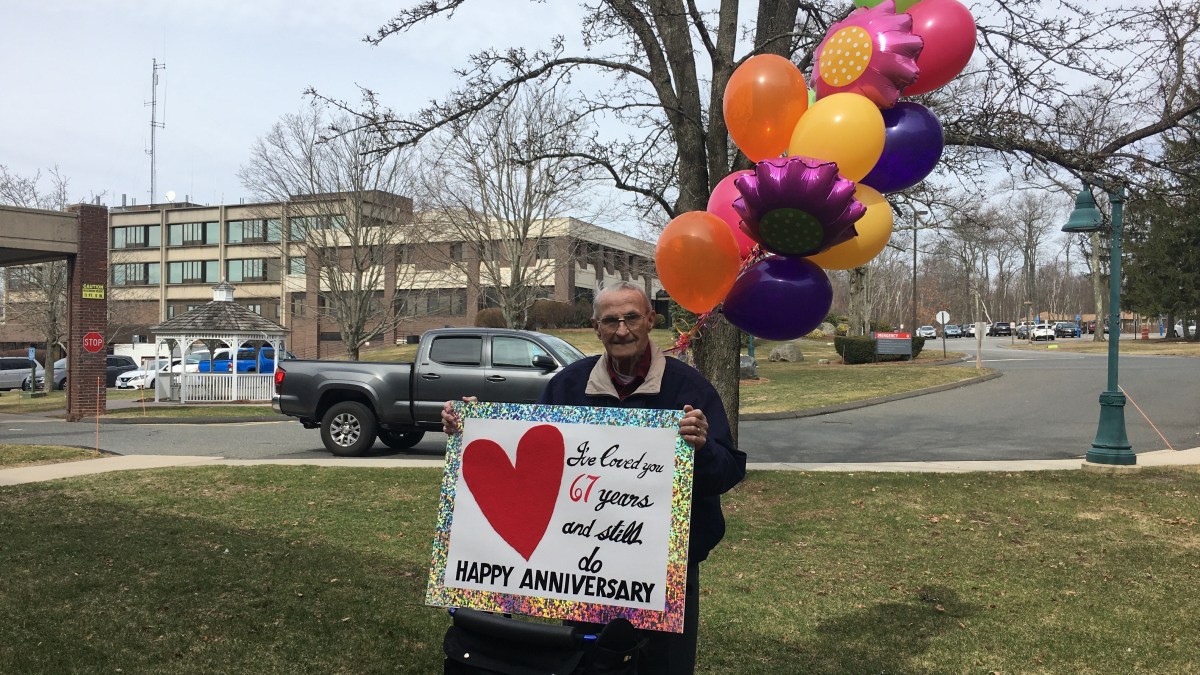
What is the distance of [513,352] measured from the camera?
1241cm

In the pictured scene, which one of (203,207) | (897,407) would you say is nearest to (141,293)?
(203,207)

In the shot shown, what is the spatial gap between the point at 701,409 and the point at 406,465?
856 centimetres

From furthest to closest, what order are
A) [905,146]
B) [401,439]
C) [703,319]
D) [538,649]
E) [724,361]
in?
[401,439] < [724,361] < [703,319] < [905,146] < [538,649]

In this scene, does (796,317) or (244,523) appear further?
(244,523)

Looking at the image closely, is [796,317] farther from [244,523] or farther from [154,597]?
[244,523]

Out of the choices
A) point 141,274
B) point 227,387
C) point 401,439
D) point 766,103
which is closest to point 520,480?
point 766,103

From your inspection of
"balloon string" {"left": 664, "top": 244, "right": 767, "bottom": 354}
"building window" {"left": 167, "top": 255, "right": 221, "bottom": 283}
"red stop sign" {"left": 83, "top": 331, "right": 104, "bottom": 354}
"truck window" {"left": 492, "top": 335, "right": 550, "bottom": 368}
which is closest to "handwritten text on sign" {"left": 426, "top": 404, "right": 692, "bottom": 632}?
"balloon string" {"left": 664, "top": 244, "right": 767, "bottom": 354}

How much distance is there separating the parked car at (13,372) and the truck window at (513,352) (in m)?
33.3

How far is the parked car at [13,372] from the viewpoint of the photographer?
3628cm

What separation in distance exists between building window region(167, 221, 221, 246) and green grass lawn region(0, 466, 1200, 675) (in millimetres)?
65632

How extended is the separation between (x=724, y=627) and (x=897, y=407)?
53.4 feet

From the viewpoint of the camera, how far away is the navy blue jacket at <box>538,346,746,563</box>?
2.82m

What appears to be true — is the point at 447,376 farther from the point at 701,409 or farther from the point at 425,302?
the point at 425,302

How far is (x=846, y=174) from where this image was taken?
3.93m
